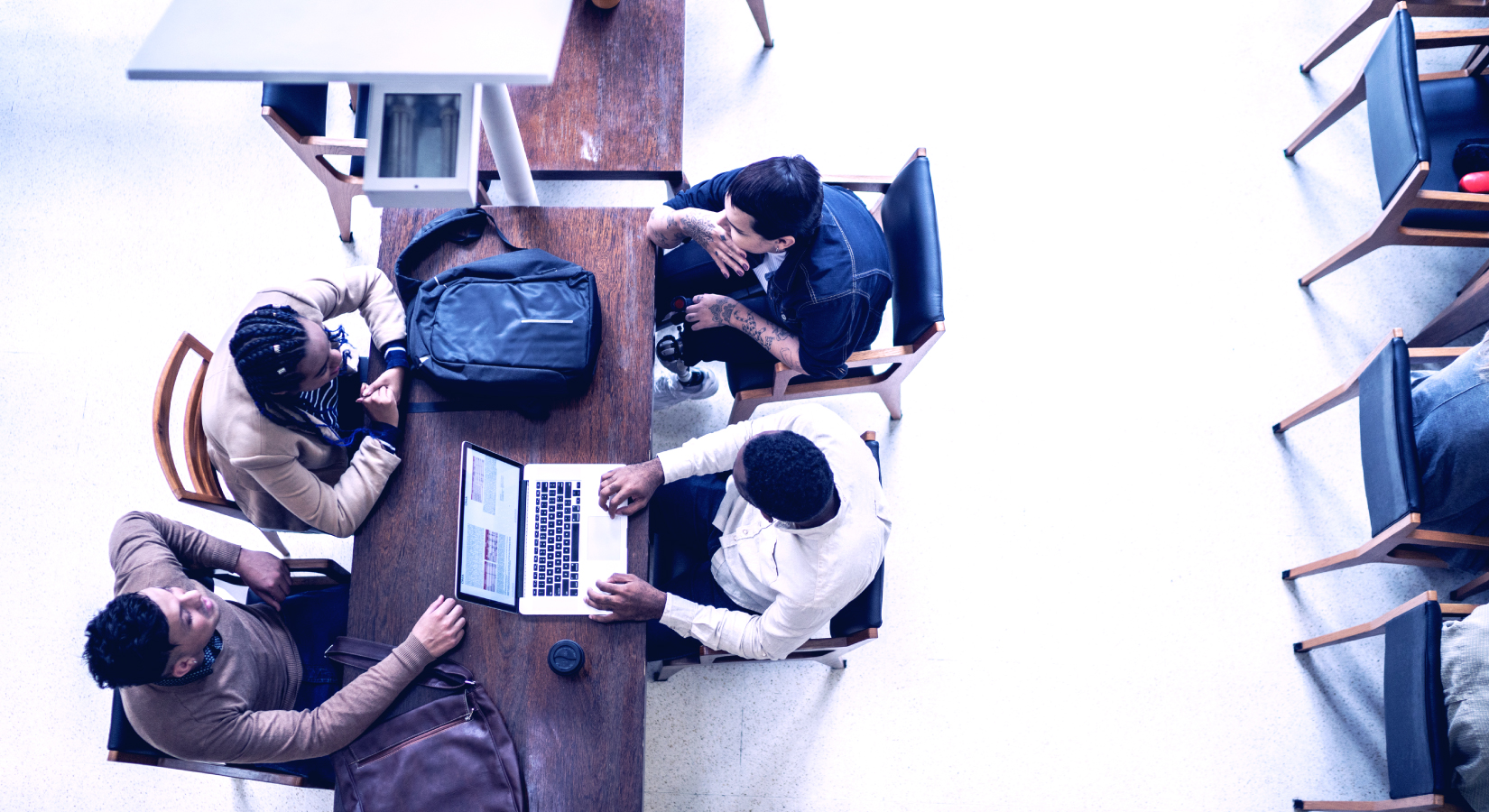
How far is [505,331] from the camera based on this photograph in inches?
76.1

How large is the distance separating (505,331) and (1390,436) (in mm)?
2197

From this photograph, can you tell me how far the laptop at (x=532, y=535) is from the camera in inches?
70.6

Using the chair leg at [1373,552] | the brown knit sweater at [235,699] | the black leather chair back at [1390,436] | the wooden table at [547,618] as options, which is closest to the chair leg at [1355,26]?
the black leather chair back at [1390,436]

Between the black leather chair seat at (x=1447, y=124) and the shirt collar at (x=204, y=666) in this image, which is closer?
the shirt collar at (x=204, y=666)

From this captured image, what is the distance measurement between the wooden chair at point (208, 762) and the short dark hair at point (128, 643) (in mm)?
263

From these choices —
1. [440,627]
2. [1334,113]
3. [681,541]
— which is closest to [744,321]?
[681,541]

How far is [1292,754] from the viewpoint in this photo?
8.57 feet

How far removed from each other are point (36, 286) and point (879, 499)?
9.69 ft

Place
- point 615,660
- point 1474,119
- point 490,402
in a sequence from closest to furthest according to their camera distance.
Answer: point 615,660
point 490,402
point 1474,119

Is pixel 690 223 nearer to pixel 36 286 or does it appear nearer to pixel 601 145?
pixel 601 145

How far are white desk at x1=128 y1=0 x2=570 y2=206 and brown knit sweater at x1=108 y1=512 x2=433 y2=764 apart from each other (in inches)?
40.7

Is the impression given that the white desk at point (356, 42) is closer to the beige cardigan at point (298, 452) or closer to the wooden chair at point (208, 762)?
the beige cardigan at point (298, 452)

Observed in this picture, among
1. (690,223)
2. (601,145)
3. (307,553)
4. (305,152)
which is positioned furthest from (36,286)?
(690,223)

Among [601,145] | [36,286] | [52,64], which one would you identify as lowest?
[36,286]
